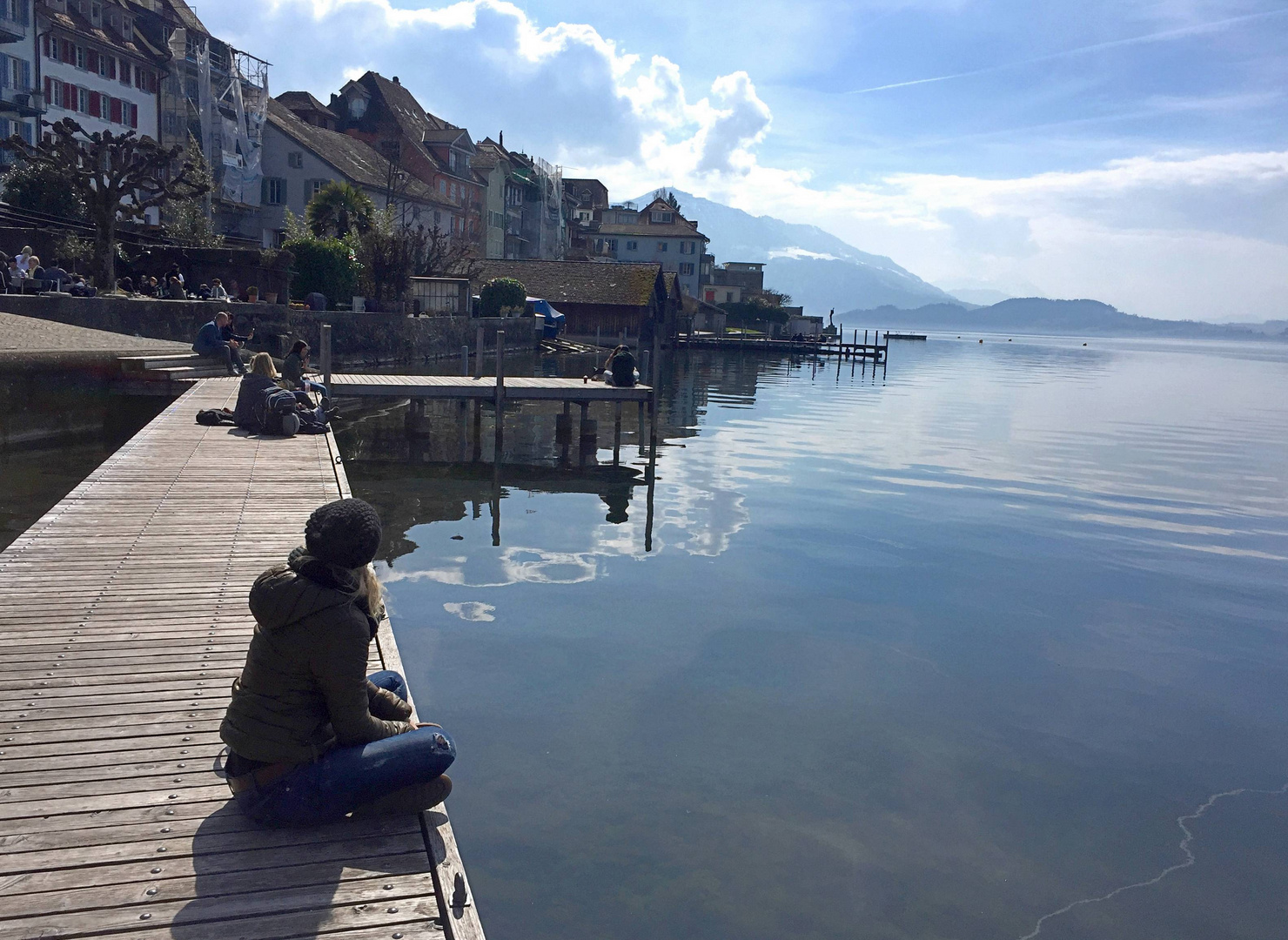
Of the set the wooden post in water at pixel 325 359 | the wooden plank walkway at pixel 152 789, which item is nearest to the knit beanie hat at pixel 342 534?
the wooden plank walkway at pixel 152 789

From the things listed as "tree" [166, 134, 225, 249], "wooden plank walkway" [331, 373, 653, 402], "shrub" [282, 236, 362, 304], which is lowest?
"wooden plank walkway" [331, 373, 653, 402]

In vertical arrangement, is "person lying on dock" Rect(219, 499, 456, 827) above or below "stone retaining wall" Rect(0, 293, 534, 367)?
below

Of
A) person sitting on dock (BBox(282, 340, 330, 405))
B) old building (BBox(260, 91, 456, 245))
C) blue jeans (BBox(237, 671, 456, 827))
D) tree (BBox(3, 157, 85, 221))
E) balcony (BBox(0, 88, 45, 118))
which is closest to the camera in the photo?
blue jeans (BBox(237, 671, 456, 827))

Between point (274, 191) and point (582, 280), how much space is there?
20884 mm

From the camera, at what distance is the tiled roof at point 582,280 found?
6994 cm

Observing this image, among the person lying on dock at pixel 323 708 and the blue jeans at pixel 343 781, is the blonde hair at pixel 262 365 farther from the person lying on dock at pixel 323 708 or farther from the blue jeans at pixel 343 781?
the blue jeans at pixel 343 781

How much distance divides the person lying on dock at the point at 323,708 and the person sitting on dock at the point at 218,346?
21.5m

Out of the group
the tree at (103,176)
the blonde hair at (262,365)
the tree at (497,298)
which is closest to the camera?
the blonde hair at (262,365)

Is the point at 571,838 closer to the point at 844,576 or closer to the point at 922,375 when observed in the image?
the point at 844,576

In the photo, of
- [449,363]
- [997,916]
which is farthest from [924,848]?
[449,363]

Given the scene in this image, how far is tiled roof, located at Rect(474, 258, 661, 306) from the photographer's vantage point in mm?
69938

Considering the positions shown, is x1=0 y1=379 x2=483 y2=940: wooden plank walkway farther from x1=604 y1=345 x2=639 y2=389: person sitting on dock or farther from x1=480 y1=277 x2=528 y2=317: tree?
x1=480 y1=277 x2=528 y2=317: tree

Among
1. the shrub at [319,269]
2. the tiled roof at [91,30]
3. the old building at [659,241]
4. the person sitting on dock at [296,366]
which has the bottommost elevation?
the person sitting on dock at [296,366]

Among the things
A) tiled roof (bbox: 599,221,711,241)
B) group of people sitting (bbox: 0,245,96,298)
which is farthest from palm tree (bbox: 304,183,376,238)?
tiled roof (bbox: 599,221,711,241)
